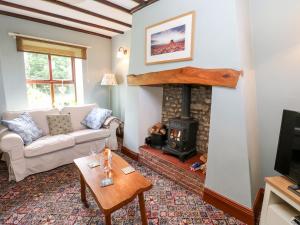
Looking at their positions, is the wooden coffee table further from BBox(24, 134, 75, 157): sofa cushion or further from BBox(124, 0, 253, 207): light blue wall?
BBox(24, 134, 75, 157): sofa cushion

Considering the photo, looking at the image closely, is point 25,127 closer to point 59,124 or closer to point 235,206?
point 59,124

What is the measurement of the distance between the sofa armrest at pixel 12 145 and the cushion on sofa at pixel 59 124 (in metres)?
0.64

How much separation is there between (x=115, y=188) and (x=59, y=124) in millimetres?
2148

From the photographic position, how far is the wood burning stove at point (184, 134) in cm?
240

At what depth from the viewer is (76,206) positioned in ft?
6.17

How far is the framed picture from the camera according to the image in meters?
2.00

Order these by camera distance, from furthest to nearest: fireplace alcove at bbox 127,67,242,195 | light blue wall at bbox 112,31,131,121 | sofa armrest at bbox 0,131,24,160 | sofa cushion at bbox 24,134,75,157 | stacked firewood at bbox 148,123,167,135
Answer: light blue wall at bbox 112,31,131,121, stacked firewood at bbox 148,123,167,135, sofa cushion at bbox 24,134,75,157, sofa armrest at bbox 0,131,24,160, fireplace alcove at bbox 127,67,242,195

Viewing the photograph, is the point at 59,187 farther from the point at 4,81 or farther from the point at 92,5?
the point at 92,5

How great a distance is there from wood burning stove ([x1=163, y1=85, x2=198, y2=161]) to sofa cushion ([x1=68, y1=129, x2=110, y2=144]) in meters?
1.31

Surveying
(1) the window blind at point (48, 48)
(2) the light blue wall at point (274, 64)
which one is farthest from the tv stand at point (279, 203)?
(1) the window blind at point (48, 48)

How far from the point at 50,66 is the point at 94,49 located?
106 centimetres

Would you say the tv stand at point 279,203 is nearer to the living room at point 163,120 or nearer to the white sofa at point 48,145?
the living room at point 163,120

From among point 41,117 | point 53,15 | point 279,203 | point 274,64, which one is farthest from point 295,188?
point 53,15

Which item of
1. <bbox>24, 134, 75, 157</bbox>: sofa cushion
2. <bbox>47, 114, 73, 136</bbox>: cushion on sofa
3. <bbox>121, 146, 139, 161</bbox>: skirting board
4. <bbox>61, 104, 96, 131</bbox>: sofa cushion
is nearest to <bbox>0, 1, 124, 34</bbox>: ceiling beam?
<bbox>61, 104, 96, 131</bbox>: sofa cushion
